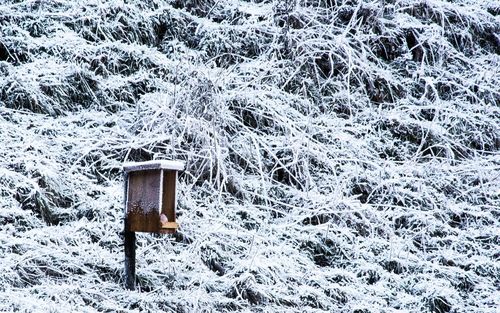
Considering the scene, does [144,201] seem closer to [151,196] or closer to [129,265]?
[151,196]

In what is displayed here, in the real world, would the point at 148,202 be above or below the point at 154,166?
below

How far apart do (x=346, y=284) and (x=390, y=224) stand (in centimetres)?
99

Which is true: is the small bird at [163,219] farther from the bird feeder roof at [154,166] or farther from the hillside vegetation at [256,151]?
the hillside vegetation at [256,151]

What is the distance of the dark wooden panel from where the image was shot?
14.1 ft

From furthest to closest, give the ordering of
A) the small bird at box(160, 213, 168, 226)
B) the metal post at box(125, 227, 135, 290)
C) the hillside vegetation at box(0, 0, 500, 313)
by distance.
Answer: the hillside vegetation at box(0, 0, 500, 313) → the metal post at box(125, 227, 135, 290) → the small bird at box(160, 213, 168, 226)

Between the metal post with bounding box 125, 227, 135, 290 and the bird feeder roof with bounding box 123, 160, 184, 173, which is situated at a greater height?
the bird feeder roof with bounding box 123, 160, 184, 173

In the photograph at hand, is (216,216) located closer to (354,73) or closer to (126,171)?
(126,171)

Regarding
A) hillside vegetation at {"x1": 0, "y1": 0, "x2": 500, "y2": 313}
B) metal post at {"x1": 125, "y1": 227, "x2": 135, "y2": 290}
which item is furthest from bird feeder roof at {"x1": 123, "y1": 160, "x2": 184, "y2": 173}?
hillside vegetation at {"x1": 0, "y1": 0, "x2": 500, "y2": 313}

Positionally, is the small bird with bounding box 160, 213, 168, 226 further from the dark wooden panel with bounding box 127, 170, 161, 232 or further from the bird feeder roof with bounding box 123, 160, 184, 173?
the bird feeder roof with bounding box 123, 160, 184, 173

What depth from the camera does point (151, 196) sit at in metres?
4.36

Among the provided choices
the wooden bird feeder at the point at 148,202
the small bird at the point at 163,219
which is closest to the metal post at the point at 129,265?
the wooden bird feeder at the point at 148,202

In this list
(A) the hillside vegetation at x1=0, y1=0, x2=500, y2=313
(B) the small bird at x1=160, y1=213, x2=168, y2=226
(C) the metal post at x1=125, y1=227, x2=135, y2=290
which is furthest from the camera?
(A) the hillside vegetation at x1=0, y1=0, x2=500, y2=313

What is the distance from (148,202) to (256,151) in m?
1.92

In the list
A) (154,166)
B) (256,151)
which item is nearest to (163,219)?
(154,166)
